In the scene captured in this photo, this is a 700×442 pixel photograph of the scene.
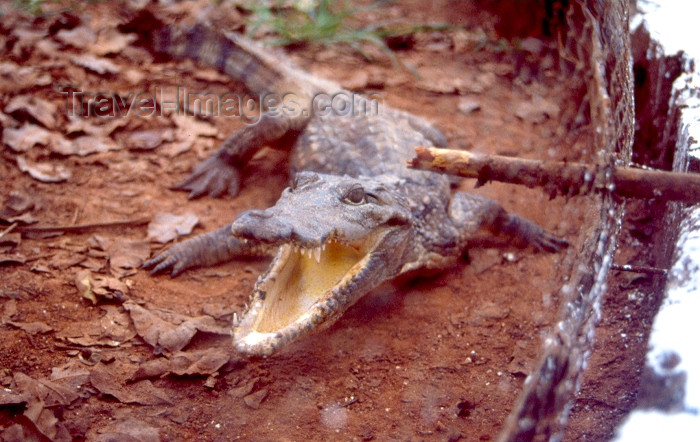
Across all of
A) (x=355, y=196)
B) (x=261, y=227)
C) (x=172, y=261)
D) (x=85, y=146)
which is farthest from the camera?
(x=85, y=146)

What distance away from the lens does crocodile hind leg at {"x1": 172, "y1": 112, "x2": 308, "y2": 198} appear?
13.6 feet

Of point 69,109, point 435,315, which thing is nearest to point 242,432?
point 435,315

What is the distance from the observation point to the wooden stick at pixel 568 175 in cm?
209

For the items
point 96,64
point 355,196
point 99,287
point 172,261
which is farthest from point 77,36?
point 355,196

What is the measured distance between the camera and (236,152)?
423 centimetres

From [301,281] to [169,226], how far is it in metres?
1.25

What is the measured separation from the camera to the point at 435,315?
129 inches

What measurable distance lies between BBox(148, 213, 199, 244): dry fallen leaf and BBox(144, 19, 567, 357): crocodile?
215 millimetres

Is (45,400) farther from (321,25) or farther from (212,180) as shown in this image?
(321,25)

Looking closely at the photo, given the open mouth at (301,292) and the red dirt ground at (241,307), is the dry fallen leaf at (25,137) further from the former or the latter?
the open mouth at (301,292)

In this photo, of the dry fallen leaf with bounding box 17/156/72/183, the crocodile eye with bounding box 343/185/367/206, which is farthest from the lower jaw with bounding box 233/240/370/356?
the dry fallen leaf with bounding box 17/156/72/183

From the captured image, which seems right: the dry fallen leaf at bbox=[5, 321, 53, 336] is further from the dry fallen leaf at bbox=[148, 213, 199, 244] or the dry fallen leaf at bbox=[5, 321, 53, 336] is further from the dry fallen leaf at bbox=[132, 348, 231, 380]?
the dry fallen leaf at bbox=[148, 213, 199, 244]

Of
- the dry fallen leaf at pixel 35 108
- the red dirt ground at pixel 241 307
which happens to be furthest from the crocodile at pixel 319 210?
the dry fallen leaf at pixel 35 108

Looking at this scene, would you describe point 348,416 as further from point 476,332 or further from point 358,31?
point 358,31
